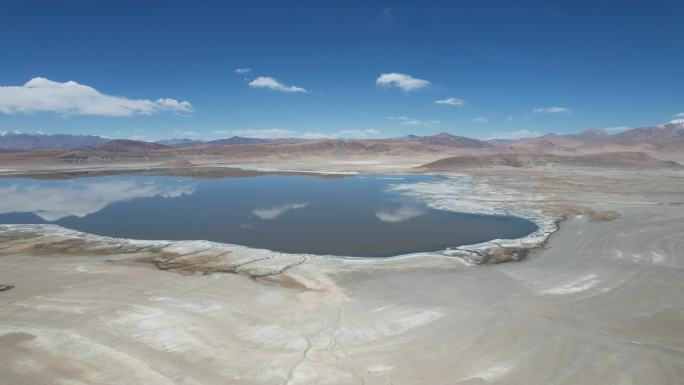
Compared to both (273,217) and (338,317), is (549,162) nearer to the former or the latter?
(273,217)

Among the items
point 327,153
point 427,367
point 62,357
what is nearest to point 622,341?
point 427,367

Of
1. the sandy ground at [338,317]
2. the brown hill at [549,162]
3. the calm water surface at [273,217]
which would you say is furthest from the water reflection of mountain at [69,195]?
the brown hill at [549,162]

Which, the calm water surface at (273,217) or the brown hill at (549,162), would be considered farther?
the brown hill at (549,162)

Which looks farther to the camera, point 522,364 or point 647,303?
point 647,303

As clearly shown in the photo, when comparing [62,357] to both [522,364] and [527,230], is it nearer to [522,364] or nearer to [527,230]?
[522,364]

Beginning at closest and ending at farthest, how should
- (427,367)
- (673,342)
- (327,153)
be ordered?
(427,367) → (673,342) → (327,153)

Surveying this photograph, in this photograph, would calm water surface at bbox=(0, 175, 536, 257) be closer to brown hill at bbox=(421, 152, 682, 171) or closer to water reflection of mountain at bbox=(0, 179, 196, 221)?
water reflection of mountain at bbox=(0, 179, 196, 221)

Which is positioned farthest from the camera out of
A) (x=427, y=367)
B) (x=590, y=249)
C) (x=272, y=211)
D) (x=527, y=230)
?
(x=272, y=211)

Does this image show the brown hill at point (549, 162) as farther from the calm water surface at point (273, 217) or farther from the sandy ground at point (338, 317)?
the sandy ground at point (338, 317)
